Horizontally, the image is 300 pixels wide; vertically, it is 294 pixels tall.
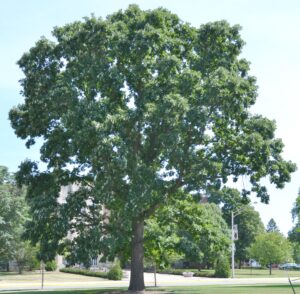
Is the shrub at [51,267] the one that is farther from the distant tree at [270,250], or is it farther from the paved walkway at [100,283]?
the distant tree at [270,250]

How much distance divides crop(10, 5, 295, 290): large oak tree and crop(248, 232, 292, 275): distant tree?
54.5 m

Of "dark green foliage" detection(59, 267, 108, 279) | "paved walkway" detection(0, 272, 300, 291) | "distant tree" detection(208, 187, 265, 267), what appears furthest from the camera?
"distant tree" detection(208, 187, 265, 267)

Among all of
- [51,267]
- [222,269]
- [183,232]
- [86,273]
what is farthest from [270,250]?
[183,232]

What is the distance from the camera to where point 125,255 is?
A: 3362cm

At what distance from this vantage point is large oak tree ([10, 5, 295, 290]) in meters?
26.8

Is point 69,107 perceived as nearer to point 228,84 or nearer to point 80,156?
point 80,156

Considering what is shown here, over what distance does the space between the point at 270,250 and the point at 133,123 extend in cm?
6061

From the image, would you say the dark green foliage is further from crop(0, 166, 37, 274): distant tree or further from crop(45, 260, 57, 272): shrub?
crop(0, 166, 37, 274): distant tree

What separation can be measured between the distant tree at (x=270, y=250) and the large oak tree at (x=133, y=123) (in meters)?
54.5

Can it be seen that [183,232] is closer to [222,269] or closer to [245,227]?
[222,269]

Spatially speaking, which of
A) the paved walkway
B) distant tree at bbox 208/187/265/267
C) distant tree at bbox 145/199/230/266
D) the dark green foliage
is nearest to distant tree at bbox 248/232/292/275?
distant tree at bbox 208/187/265/267

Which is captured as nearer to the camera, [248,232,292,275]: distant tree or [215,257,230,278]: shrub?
[215,257,230,278]: shrub

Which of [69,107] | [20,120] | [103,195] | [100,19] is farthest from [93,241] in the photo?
[100,19]

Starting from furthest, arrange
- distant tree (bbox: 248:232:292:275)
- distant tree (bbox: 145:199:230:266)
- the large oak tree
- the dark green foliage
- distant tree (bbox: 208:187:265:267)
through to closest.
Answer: distant tree (bbox: 208:187:265:267) → distant tree (bbox: 248:232:292:275) → the dark green foliage → distant tree (bbox: 145:199:230:266) → the large oak tree
